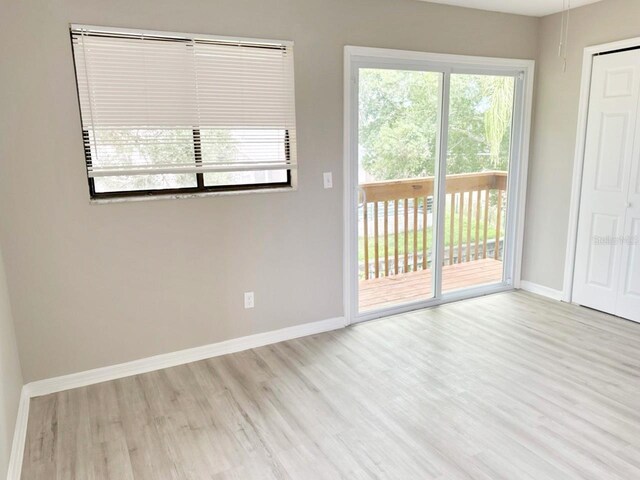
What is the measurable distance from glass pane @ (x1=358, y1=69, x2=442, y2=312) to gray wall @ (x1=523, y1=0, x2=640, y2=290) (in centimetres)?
111

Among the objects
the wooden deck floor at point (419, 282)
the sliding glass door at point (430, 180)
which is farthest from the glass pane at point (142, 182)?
the wooden deck floor at point (419, 282)

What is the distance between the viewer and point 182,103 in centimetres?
277

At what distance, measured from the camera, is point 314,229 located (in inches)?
132

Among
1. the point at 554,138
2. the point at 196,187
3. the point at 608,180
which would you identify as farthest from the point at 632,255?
the point at 196,187

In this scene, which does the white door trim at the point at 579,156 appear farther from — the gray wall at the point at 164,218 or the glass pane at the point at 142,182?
the glass pane at the point at 142,182

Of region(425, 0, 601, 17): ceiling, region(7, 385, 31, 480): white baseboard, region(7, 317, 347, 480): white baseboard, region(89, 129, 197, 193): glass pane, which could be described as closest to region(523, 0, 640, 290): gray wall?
region(425, 0, 601, 17): ceiling

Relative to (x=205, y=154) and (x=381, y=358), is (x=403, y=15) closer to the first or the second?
(x=205, y=154)

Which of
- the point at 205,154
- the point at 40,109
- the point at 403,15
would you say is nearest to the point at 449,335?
the point at 205,154

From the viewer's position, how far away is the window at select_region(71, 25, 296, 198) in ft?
8.43

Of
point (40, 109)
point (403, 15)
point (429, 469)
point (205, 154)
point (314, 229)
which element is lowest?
point (429, 469)

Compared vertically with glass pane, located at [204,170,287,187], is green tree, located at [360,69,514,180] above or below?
above

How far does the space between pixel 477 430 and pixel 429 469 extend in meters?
0.41

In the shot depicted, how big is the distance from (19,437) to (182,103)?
6.58 feet

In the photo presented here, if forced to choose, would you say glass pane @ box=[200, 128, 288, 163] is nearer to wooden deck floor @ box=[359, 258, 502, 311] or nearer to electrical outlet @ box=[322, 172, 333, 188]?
electrical outlet @ box=[322, 172, 333, 188]
